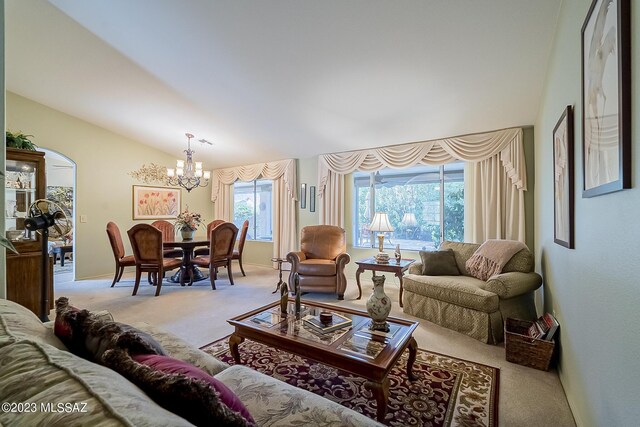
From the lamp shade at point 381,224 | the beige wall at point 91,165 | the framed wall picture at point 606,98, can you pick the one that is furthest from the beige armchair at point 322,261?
the beige wall at point 91,165

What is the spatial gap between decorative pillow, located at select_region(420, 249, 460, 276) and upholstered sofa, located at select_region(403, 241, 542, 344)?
129 millimetres

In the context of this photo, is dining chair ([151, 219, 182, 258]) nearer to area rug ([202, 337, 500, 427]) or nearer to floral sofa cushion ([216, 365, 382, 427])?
area rug ([202, 337, 500, 427])

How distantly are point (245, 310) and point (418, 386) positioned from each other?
217 centimetres

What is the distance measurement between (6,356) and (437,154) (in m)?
4.46

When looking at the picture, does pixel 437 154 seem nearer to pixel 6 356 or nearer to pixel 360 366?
pixel 360 366

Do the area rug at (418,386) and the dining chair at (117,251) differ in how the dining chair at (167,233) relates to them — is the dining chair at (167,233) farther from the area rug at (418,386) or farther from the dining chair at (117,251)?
the area rug at (418,386)

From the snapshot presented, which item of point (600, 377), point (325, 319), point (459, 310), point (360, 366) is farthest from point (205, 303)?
point (600, 377)

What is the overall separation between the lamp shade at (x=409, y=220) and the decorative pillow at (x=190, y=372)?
163 inches

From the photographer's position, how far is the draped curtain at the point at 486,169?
3586mm

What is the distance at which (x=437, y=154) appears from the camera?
164 inches

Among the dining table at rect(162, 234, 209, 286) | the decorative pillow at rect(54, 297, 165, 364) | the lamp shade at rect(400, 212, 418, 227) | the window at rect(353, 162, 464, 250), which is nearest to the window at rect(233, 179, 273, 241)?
the dining table at rect(162, 234, 209, 286)

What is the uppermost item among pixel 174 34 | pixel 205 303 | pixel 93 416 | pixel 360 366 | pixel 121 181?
pixel 174 34

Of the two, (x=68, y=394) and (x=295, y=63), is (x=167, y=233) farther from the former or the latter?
(x=68, y=394)

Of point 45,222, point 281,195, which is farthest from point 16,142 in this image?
point 281,195
